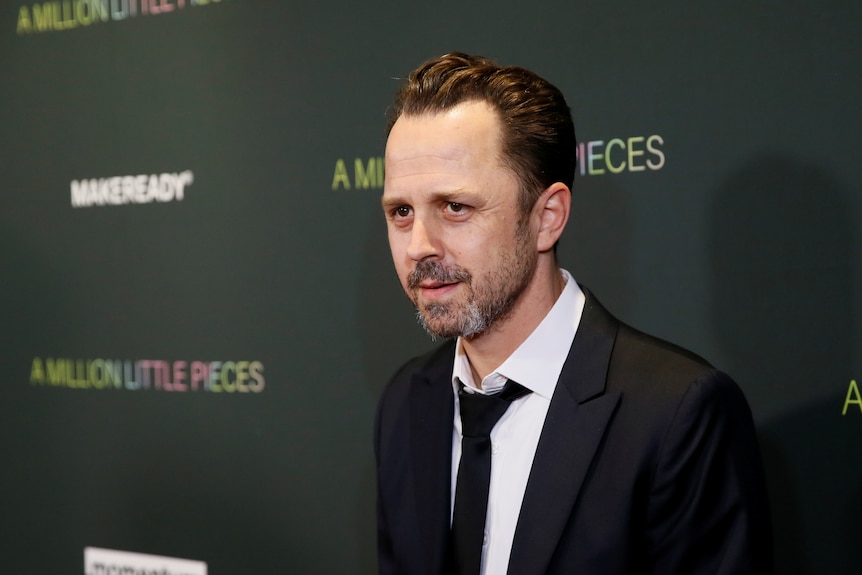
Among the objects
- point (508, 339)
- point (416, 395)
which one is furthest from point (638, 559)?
point (416, 395)

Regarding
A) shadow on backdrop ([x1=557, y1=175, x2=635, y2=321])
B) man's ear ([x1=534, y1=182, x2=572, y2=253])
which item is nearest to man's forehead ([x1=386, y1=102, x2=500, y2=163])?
man's ear ([x1=534, y1=182, x2=572, y2=253])

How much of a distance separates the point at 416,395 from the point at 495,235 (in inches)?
14.1

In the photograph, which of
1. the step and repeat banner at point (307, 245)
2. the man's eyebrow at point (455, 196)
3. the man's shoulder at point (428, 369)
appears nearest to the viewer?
the man's eyebrow at point (455, 196)

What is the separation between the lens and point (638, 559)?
3.99 feet

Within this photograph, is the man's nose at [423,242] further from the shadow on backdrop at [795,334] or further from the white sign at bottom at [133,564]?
the white sign at bottom at [133,564]

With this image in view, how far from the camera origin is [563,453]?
1.24 metres

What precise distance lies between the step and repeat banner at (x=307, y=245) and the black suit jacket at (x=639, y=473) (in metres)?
0.45

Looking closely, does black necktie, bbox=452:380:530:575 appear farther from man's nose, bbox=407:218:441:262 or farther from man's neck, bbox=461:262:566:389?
man's nose, bbox=407:218:441:262

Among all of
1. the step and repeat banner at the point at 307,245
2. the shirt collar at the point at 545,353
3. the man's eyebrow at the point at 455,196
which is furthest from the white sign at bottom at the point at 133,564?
the man's eyebrow at the point at 455,196

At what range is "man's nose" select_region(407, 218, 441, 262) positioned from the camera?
1.28 metres

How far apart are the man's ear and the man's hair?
0.01m

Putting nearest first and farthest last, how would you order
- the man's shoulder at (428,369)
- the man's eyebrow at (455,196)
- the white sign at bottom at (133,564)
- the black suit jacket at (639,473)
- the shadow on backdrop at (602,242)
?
the black suit jacket at (639,473)
the man's eyebrow at (455,196)
the man's shoulder at (428,369)
the shadow on backdrop at (602,242)
the white sign at bottom at (133,564)

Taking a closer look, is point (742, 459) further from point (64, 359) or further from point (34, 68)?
point (34, 68)

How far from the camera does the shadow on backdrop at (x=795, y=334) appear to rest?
158 centimetres
